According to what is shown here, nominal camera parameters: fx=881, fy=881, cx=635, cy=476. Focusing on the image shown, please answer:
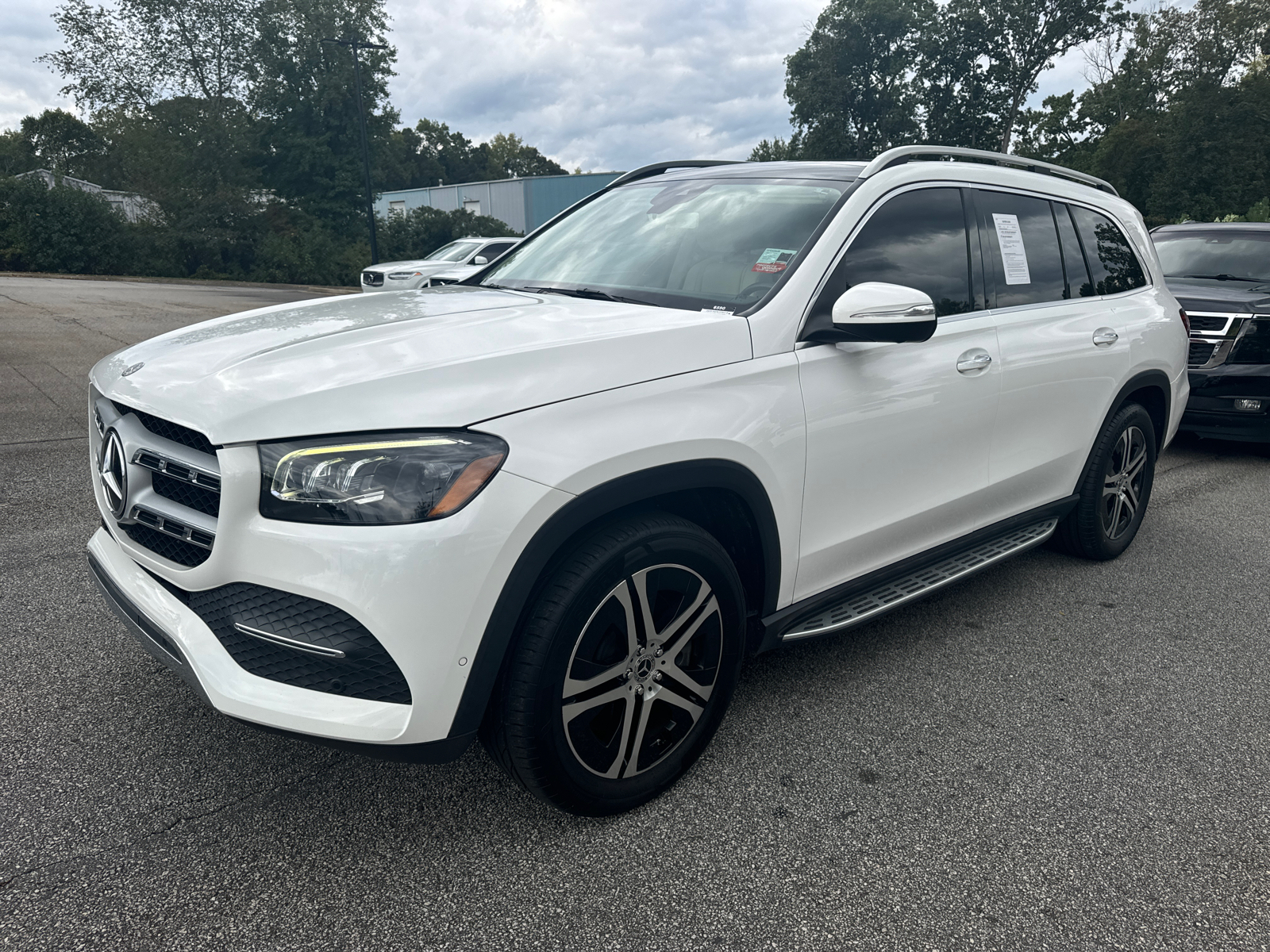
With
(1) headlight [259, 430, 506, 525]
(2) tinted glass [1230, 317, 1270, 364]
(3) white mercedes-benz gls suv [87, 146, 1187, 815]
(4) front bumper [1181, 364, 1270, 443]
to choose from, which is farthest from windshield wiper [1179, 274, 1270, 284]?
(1) headlight [259, 430, 506, 525]

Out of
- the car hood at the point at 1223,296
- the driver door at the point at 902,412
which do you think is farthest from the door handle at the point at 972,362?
the car hood at the point at 1223,296

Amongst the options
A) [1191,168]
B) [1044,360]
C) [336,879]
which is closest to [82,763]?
[336,879]

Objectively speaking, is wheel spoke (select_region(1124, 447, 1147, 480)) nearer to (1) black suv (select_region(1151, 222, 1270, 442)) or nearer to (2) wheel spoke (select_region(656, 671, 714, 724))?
(1) black suv (select_region(1151, 222, 1270, 442))

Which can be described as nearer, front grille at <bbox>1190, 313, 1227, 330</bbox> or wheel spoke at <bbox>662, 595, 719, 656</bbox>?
wheel spoke at <bbox>662, 595, 719, 656</bbox>

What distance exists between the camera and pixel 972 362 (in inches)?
126

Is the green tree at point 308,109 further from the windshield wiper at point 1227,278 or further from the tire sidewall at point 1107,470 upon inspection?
the tire sidewall at point 1107,470

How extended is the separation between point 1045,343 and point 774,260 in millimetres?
1458

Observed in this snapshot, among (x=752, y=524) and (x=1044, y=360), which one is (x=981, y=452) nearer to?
(x=1044, y=360)

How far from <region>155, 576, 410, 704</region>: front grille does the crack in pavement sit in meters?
0.63

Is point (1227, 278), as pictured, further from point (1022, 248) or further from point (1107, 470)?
point (1022, 248)

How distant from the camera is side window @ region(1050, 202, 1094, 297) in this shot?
A: 3.90 meters

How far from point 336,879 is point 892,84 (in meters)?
52.1

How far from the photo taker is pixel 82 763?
8.38ft

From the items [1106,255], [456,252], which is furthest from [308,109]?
[1106,255]
